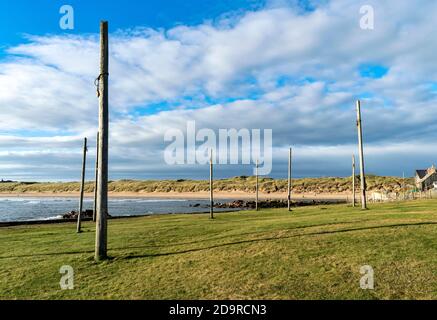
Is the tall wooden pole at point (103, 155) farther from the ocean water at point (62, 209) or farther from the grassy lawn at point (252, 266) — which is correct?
the ocean water at point (62, 209)

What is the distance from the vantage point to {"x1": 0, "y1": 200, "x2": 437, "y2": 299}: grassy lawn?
28.8 feet

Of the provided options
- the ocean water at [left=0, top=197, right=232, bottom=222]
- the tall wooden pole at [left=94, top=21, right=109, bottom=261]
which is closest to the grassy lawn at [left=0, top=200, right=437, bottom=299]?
the tall wooden pole at [left=94, top=21, right=109, bottom=261]

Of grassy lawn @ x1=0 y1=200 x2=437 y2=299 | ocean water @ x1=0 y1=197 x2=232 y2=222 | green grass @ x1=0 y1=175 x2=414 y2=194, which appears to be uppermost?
green grass @ x1=0 y1=175 x2=414 y2=194

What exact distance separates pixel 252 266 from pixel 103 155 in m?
6.93

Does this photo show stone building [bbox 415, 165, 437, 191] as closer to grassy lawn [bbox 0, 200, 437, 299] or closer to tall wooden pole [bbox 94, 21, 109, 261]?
grassy lawn [bbox 0, 200, 437, 299]

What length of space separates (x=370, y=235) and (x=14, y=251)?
1555cm

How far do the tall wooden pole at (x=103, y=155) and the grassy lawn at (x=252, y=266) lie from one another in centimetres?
81

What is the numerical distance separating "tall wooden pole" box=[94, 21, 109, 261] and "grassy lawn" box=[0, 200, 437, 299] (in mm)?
806

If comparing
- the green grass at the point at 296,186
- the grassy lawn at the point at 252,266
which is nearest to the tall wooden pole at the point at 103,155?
the grassy lawn at the point at 252,266

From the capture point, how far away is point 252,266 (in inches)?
426

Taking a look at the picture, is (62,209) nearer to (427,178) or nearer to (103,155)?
(103,155)

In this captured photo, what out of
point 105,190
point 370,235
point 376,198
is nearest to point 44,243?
point 105,190

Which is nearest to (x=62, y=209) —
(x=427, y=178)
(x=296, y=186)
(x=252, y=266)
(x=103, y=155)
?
(x=103, y=155)

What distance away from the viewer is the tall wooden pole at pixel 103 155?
13117mm
